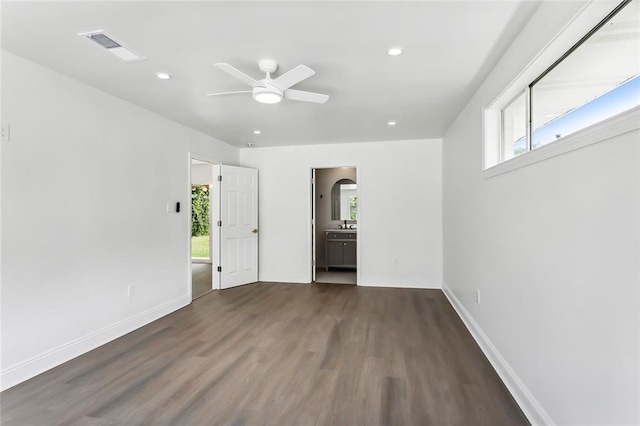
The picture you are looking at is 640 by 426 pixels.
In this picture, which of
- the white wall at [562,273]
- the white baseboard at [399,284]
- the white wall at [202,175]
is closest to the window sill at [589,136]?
the white wall at [562,273]

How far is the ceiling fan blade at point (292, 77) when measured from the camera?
7.22 feet

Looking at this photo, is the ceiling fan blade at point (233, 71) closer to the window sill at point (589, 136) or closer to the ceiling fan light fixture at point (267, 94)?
the ceiling fan light fixture at point (267, 94)

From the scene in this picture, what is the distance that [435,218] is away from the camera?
16.7 ft

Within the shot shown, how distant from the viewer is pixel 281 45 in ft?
7.06

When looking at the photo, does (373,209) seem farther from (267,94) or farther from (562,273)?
(562,273)

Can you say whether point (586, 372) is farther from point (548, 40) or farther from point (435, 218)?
point (435, 218)

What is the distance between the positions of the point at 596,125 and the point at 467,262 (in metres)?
2.36

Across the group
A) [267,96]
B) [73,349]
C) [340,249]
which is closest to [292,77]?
[267,96]

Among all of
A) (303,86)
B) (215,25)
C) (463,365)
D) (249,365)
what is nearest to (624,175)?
(463,365)

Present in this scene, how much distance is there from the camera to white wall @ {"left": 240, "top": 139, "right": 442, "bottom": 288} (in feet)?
16.8

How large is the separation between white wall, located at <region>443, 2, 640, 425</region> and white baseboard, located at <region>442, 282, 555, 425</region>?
10 mm

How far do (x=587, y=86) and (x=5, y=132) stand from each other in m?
3.73

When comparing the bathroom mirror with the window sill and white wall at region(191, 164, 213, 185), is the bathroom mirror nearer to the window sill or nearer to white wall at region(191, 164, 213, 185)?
white wall at region(191, 164, 213, 185)

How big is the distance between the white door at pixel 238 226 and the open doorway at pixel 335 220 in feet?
5.04
